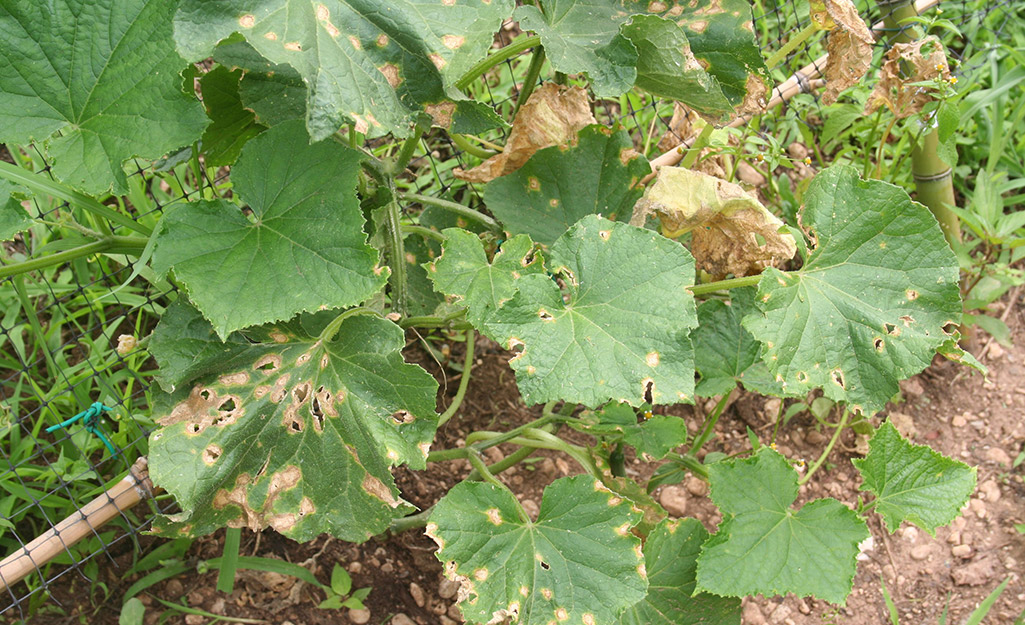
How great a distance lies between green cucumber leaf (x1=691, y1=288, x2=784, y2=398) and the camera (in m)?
2.27

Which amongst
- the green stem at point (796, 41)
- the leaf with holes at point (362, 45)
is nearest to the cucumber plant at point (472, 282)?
the leaf with holes at point (362, 45)

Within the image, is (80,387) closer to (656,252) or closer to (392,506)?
(392,506)

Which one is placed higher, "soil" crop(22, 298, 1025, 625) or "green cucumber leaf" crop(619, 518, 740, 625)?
"green cucumber leaf" crop(619, 518, 740, 625)

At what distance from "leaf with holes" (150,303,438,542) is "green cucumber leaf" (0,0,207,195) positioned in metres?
0.38

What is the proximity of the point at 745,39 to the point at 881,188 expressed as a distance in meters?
0.48

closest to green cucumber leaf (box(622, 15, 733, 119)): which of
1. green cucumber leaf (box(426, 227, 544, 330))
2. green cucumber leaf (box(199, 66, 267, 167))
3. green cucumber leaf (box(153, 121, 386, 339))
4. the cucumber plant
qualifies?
the cucumber plant

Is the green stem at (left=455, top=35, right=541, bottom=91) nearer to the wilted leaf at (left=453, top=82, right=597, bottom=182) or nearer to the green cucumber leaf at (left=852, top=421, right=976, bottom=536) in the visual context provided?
the wilted leaf at (left=453, top=82, right=597, bottom=182)

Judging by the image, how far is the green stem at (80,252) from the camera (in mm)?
1854

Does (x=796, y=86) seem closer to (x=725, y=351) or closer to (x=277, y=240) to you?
(x=725, y=351)

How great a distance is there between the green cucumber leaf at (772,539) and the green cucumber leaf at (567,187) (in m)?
0.72

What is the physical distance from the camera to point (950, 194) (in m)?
2.98

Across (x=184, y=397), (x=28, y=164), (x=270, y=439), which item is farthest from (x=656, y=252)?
(x=28, y=164)

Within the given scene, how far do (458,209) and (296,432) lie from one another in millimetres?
731

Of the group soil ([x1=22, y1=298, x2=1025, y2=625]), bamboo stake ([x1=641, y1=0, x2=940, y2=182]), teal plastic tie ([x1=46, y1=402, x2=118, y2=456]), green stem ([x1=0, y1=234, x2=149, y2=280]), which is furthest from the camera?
bamboo stake ([x1=641, y1=0, x2=940, y2=182])
